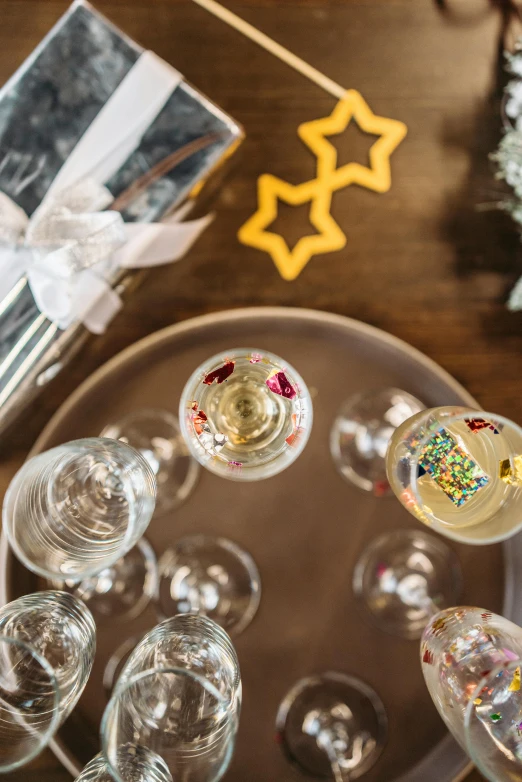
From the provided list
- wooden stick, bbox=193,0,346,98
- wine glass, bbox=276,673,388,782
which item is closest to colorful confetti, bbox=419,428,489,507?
wine glass, bbox=276,673,388,782

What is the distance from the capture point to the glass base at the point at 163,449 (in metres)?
1.02

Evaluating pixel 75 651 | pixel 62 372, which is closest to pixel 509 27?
pixel 62 372

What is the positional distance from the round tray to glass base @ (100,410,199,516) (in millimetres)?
17

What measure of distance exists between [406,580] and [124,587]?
18.2 inches

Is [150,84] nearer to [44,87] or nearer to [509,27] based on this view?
[44,87]

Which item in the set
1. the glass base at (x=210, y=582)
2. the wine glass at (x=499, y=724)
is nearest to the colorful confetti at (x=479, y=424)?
the wine glass at (x=499, y=724)

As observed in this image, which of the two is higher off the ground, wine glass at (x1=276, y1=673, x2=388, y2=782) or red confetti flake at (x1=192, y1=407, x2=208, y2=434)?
red confetti flake at (x1=192, y1=407, x2=208, y2=434)

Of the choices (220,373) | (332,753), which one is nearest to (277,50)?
→ (220,373)

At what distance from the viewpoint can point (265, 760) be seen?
982 mm

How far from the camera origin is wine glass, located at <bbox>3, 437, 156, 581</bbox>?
0.79 meters

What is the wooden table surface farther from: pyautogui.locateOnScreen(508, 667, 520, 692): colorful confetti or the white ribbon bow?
pyautogui.locateOnScreen(508, 667, 520, 692): colorful confetti

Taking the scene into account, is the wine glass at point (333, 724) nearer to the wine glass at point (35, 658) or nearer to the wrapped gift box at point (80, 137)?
the wine glass at point (35, 658)

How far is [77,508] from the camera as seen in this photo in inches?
A: 35.7

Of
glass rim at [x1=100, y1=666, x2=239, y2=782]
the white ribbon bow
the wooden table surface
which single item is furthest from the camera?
the wooden table surface
